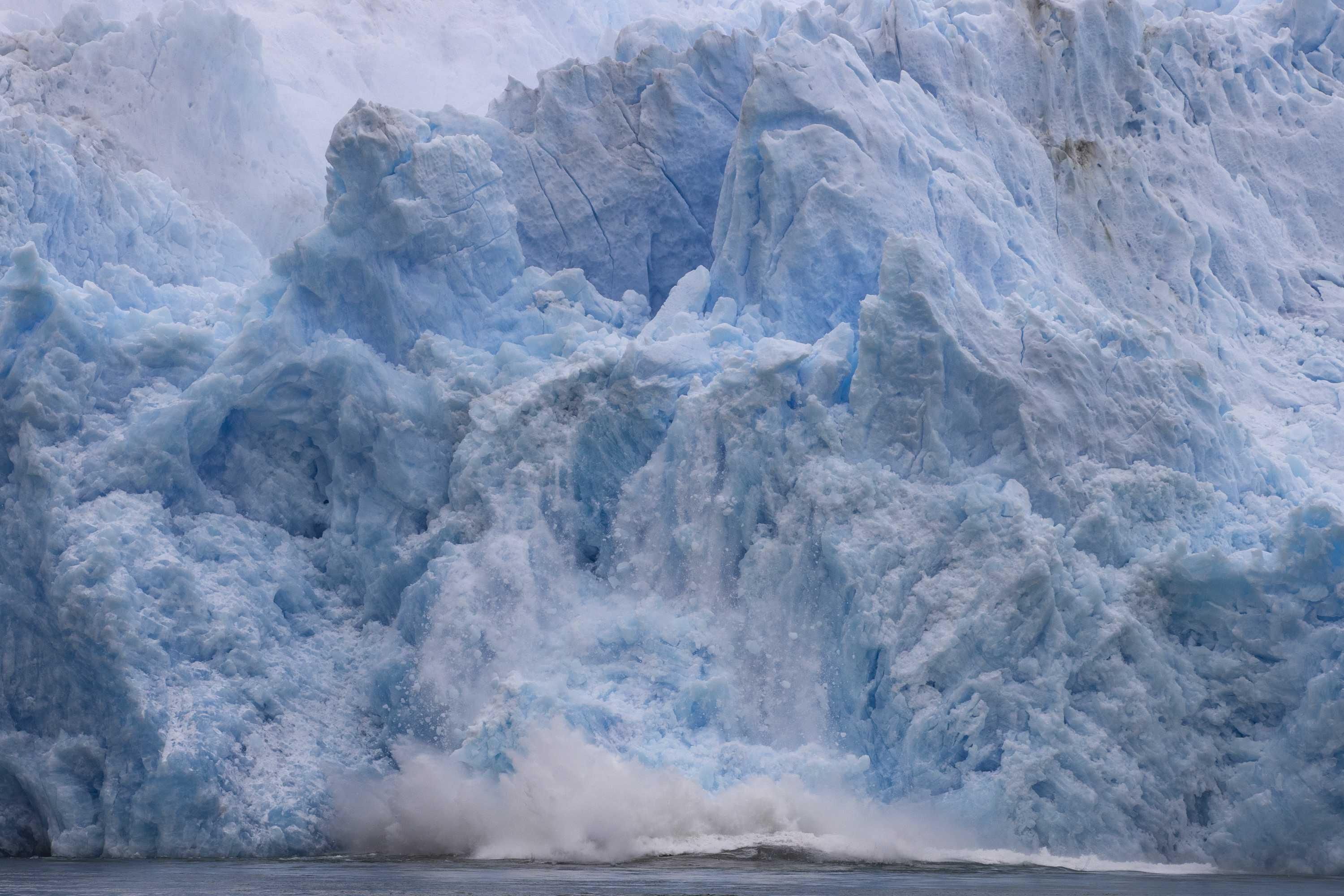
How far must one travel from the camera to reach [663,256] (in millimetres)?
17531

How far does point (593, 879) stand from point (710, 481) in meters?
4.21

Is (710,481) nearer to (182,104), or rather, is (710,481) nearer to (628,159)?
(628,159)

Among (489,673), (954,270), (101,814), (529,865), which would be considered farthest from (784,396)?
(101,814)

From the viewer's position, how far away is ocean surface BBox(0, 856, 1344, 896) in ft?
33.1

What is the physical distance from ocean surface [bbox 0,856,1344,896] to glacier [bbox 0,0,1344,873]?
1.77ft

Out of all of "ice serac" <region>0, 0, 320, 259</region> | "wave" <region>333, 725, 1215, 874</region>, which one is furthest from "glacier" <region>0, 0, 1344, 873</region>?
"ice serac" <region>0, 0, 320, 259</region>

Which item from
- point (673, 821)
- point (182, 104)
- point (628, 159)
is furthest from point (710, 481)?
point (182, 104)

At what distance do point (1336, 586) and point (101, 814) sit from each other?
9661 millimetres

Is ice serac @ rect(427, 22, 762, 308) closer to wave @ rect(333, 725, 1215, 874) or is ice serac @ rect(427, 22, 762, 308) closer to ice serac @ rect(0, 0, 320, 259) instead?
ice serac @ rect(0, 0, 320, 259)

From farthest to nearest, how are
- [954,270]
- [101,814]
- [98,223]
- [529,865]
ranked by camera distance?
[98,223], [954,270], [101,814], [529,865]

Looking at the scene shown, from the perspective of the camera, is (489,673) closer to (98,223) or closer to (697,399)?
(697,399)

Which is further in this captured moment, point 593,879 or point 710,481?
point 710,481

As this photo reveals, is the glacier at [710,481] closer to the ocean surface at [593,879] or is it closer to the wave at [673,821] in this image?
the wave at [673,821]

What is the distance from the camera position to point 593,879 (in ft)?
36.1
